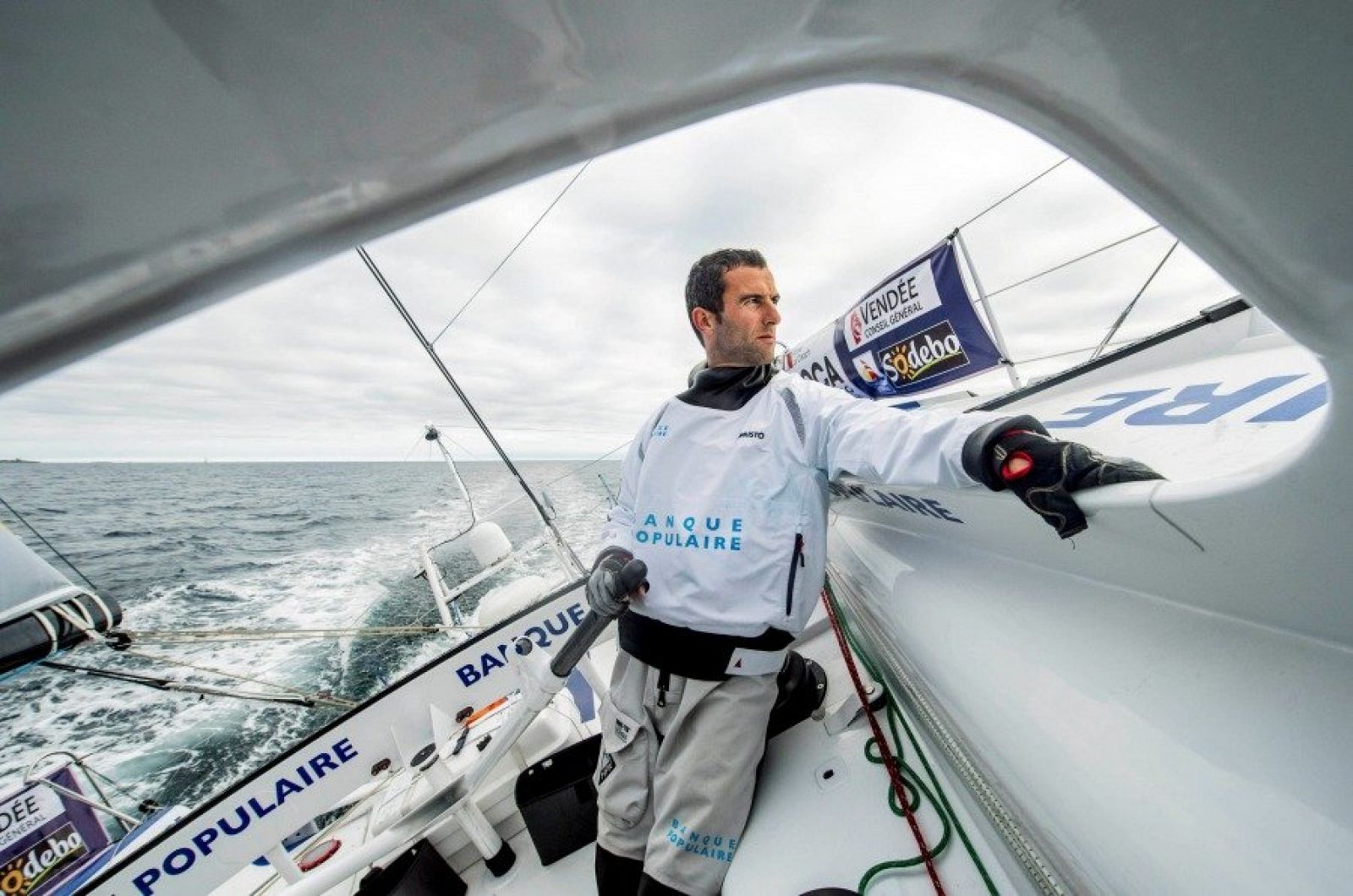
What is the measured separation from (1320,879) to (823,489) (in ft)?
3.04

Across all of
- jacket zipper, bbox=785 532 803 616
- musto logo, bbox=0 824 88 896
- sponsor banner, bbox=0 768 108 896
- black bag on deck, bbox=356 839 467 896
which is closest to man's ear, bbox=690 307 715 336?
jacket zipper, bbox=785 532 803 616

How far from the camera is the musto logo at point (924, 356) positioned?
2.62 m

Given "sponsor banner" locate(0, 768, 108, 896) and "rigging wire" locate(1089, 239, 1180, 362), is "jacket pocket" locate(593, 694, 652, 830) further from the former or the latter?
"sponsor banner" locate(0, 768, 108, 896)

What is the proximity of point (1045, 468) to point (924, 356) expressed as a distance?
7.54ft

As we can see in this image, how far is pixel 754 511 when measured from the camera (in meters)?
1.27

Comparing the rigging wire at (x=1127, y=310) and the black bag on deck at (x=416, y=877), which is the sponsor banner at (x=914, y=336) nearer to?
the rigging wire at (x=1127, y=310)

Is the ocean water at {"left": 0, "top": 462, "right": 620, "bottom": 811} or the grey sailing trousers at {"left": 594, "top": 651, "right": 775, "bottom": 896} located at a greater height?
the ocean water at {"left": 0, "top": 462, "right": 620, "bottom": 811}

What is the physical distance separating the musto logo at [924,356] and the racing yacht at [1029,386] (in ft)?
3.67

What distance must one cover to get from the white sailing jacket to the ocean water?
3.89 feet

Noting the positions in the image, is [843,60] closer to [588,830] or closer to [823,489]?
A: [823,489]

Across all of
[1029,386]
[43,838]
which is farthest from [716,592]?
[43,838]

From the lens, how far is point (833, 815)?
4.09 feet

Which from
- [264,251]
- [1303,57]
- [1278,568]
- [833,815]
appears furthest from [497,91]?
[833,815]

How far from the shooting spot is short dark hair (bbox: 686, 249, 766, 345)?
1.53m
